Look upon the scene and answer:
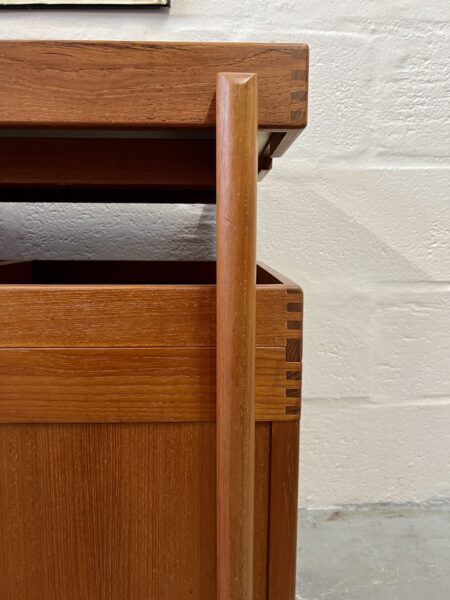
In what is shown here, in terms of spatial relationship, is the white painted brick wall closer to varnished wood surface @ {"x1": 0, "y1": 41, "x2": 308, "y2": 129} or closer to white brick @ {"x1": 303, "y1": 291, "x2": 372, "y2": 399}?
white brick @ {"x1": 303, "y1": 291, "x2": 372, "y2": 399}

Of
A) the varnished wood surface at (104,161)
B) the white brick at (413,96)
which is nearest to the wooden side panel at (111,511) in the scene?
the varnished wood surface at (104,161)

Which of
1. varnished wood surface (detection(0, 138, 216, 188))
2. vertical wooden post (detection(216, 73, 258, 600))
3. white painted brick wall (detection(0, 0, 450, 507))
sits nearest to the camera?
vertical wooden post (detection(216, 73, 258, 600))

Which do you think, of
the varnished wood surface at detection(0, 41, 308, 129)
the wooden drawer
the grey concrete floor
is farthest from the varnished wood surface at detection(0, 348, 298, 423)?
the grey concrete floor

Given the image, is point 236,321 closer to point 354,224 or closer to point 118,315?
Answer: point 118,315

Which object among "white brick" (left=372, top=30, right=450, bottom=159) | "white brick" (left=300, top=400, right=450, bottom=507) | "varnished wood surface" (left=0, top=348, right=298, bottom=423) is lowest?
"white brick" (left=300, top=400, right=450, bottom=507)

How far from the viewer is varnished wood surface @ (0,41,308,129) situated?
1.41 feet

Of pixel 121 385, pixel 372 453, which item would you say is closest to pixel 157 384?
pixel 121 385

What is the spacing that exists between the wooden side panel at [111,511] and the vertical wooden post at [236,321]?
4 centimetres

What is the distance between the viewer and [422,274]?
0.98 meters

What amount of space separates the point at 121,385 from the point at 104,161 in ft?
0.75

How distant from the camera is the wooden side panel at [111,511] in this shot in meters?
0.48

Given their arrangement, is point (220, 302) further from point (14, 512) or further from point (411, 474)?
point (411, 474)

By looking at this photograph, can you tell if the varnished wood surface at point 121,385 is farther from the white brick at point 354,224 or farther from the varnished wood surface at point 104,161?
the white brick at point 354,224

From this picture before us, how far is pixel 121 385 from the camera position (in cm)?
47
